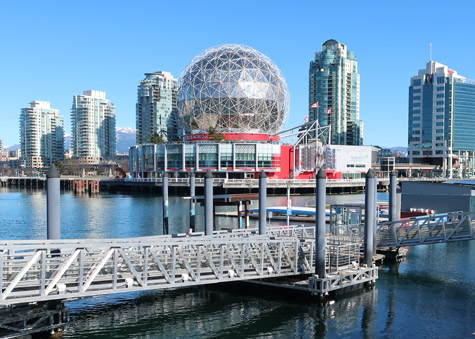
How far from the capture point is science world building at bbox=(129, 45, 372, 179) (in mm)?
121500

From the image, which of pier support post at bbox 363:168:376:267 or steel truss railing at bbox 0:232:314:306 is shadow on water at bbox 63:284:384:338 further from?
pier support post at bbox 363:168:376:267

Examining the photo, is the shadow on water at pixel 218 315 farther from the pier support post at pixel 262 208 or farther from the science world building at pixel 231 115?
the science world building at pixel 231 115

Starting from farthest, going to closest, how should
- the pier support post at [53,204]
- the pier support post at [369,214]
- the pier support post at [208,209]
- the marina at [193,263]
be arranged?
the pier support post at [208,209]
the pier support post at [369,214]
the pier support post at [53,204]
the marina at [193,263]

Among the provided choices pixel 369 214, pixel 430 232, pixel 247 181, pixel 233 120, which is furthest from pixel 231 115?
pixel 369 214

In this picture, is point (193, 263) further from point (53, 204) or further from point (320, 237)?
point (53, 204)

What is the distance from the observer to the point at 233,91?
120 m

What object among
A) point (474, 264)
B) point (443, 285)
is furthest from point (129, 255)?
point (474, 264)

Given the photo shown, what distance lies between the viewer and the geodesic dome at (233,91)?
397 ft

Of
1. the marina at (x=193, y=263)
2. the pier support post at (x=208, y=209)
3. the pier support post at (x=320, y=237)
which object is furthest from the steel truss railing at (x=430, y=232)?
the pier support post at (x=208, y=209)

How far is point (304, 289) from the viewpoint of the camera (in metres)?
27.6

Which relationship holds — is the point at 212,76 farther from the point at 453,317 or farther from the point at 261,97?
the point at 453,317

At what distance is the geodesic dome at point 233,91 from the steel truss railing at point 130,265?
307 feet

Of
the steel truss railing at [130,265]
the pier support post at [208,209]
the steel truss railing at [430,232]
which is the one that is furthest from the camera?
the steel truss railing at [430,232]

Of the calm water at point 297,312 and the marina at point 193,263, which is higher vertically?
the marina at point 193,263
